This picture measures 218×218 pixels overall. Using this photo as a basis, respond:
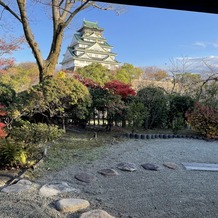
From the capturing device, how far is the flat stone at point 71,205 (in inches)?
88.3

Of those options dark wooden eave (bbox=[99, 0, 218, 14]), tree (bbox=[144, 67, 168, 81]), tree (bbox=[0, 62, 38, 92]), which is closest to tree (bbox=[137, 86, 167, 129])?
tree (bbox=[0, 62, 38, 92])

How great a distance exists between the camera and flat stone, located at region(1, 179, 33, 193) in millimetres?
2582

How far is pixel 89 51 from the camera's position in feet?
81.1

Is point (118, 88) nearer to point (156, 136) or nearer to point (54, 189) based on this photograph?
point (156, 136)

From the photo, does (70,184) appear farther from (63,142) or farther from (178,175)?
(63,142)

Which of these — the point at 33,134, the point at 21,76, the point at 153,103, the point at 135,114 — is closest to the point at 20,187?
the point at 33,134

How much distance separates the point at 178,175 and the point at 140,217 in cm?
151

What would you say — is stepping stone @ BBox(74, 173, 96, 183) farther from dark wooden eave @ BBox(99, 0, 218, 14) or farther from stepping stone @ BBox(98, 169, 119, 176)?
dark wooden eave @ BBox(99, 0, 218, 14)

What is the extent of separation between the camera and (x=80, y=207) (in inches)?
91.4

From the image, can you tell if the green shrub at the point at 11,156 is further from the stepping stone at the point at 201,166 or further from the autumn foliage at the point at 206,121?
the autumn foliage at the point at 206,121

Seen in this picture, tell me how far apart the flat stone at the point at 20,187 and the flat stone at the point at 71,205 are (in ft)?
1.71

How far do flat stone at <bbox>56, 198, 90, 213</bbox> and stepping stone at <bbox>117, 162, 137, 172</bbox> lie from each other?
1.36 metres

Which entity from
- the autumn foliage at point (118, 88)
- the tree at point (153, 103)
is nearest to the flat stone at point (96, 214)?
the autumn foliage at point (118, 88)

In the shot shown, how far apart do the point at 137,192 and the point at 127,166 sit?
100 centimetres
